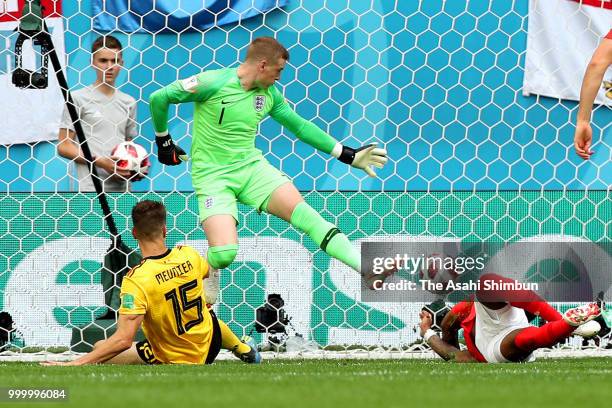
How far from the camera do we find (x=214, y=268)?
5543 millimetres

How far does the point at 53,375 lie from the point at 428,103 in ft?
11.2

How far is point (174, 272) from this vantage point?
4969mm

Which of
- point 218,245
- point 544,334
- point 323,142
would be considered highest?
point 323,142

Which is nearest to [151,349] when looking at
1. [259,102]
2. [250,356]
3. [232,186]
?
[250,356]

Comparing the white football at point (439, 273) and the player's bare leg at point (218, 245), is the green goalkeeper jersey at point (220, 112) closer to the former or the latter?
the player's bare leg at point (218, 245)

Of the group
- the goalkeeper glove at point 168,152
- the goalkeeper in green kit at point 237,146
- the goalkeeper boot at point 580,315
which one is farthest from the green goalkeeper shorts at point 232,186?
the goalkeeper boot at point 580,315

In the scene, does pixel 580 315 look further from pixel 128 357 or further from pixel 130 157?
pixel 130 157

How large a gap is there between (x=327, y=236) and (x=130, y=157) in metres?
1.29

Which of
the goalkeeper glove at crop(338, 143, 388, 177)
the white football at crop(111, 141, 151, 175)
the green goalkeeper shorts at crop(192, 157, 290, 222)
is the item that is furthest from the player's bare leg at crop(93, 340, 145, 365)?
the goalkeeper glove at crop(338, 143, 388, 177)

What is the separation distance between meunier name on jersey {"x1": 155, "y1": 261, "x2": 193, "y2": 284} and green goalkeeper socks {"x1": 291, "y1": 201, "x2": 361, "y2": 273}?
0.74 metres

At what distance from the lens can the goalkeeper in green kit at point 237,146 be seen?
5.56 meters

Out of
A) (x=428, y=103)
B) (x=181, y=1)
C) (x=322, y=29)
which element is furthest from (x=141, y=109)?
(x=428, y=103)

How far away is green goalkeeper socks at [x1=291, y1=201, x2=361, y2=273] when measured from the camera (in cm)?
545

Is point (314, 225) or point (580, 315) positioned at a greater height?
point (314, 225)
